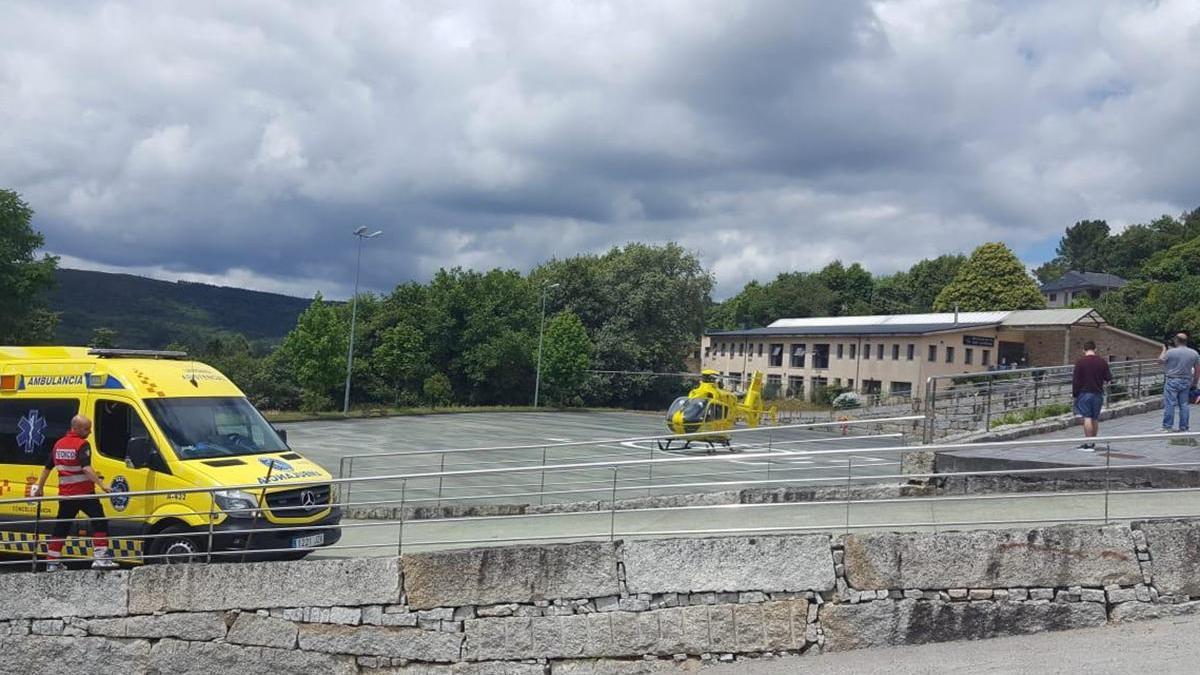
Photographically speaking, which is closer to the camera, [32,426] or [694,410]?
[32,426]

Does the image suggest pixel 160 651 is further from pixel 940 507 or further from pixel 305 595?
pixel 940 507

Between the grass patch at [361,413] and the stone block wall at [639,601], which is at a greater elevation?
the stone block wall at [639,601]

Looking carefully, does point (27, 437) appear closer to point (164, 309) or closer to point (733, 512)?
point (733, 512)

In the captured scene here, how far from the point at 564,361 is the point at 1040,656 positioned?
6149cm

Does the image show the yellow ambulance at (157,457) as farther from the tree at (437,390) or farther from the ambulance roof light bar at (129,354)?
the tree at (437,390)

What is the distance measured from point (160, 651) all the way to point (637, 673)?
14.6 ft

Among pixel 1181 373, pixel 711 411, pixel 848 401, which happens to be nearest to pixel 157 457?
pixel 1181 373

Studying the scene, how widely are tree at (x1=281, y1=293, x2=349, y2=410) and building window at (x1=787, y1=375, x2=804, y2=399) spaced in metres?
29.3

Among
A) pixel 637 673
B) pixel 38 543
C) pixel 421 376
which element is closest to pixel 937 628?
pixel 637 673

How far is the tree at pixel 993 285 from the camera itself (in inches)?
3063

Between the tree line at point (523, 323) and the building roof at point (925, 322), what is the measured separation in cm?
574

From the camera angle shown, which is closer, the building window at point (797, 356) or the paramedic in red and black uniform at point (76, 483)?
the paramedic in red and black uniform at point (76, 483)

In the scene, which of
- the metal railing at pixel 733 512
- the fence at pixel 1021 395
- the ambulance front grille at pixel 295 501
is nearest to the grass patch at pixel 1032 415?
the fence at pixel 1021 395

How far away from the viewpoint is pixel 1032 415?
61.2 feet
